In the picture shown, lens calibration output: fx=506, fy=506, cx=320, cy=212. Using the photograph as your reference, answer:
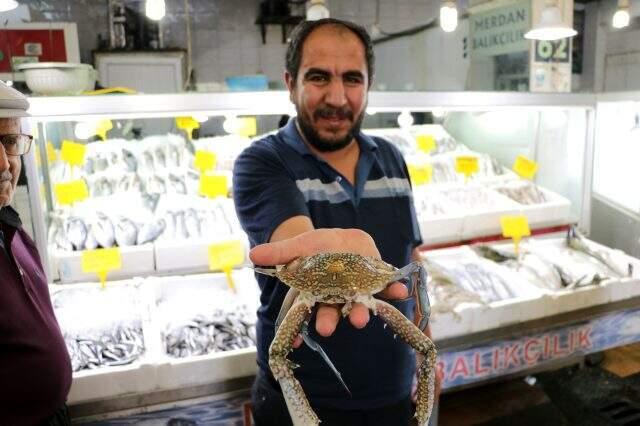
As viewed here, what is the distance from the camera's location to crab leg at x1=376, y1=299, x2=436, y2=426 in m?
1.21

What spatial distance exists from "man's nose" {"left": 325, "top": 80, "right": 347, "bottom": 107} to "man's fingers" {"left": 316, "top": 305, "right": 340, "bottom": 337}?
3.11 feet

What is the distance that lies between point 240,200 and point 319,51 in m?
0.62

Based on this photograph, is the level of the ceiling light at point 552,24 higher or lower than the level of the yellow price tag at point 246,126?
higher

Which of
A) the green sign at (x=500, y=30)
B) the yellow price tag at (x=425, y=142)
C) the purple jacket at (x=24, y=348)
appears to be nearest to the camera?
the purple jacket at (x=24, y=348)

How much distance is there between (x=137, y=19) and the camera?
22.8ft

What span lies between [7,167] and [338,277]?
47.6 inches

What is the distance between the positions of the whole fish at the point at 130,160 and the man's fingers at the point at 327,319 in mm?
3326

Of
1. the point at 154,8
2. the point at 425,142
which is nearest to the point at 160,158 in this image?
the point at 154,8

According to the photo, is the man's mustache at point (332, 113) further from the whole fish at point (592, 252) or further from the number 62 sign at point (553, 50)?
the whole fish at point (592, 252)

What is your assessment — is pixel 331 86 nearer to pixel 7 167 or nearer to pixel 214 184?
pixel 7 167

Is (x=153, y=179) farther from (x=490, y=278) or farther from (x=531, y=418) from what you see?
(x=531, y=418)

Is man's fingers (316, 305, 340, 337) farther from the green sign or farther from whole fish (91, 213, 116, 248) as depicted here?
the green sign

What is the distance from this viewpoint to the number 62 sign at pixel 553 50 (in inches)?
148

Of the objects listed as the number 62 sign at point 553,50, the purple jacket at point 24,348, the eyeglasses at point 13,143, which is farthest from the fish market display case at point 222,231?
the eyeglasses at point 13,143
